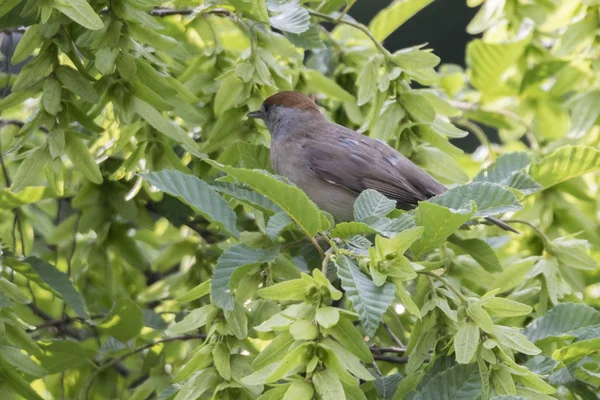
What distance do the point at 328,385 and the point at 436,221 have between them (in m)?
0.43

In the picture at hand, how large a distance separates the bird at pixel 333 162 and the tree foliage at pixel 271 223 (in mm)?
100

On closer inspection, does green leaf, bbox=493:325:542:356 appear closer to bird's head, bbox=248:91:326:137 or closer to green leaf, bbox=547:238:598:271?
green leaf, bbox=547:238:598:271

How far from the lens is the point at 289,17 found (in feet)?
7.04

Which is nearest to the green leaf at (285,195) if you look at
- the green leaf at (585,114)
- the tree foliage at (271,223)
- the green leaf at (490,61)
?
the tree foliage at (271,223)

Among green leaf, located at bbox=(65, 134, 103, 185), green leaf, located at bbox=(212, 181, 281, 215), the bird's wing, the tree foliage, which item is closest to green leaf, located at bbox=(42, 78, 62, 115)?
the tree foliage

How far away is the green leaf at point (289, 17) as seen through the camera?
6.91 ft

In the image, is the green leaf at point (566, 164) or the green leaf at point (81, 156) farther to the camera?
the green leaf at point (566, 164)

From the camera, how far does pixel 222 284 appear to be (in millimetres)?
1658

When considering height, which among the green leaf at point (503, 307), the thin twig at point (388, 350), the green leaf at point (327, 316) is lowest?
the thin twig at point (388, 350)

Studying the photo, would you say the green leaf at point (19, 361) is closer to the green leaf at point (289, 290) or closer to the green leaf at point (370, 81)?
the green leaf at point (289, 290)

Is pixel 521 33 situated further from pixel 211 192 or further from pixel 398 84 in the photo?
pixel 211 192

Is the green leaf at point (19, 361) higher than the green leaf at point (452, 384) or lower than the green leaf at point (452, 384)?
lower

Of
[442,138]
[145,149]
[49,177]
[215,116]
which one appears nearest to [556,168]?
[442,138]

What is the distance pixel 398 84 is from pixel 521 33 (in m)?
0.97
